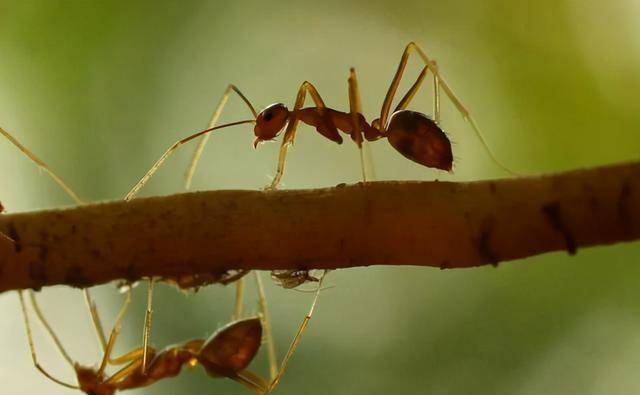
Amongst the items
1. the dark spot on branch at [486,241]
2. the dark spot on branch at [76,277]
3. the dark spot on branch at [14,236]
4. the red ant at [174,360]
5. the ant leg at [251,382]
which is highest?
the dark spot on branch at [14,236]

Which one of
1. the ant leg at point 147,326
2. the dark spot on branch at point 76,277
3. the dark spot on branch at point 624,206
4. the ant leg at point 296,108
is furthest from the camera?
the ant leg at point 296,108

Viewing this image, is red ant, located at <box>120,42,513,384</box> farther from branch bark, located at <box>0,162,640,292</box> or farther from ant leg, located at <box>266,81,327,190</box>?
branch bark, located at <box>0,162,640,292</box>

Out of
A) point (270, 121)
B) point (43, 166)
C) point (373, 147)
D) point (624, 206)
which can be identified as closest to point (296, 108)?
point (270, 121)

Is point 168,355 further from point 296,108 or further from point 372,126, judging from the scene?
point 372,126

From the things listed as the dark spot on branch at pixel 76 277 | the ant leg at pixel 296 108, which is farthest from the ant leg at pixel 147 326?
the ant leg at pixel 296 108

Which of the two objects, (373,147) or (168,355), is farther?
(373,147)

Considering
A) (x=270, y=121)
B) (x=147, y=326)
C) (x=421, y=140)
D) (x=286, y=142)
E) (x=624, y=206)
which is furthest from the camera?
(x=270, y=121)

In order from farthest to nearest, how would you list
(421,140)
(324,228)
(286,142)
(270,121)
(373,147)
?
(373,147), (270,121), (286,142), (421,140), (324,228)

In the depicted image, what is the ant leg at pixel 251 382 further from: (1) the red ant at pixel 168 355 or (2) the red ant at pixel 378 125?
(2) the red ant at pixel 378 125

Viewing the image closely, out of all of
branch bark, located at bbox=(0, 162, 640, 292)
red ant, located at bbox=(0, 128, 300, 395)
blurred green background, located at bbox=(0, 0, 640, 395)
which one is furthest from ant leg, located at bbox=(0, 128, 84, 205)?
blurred green background, located at bbox=(0, 0, 640, 395)
